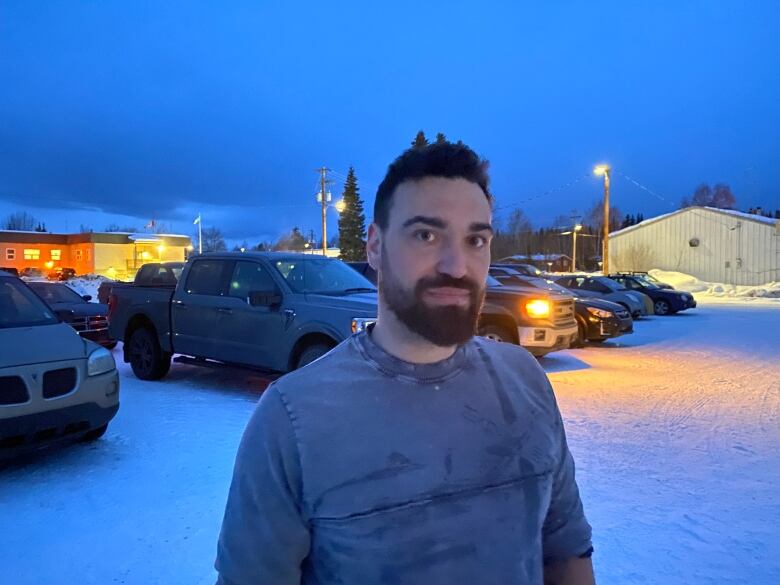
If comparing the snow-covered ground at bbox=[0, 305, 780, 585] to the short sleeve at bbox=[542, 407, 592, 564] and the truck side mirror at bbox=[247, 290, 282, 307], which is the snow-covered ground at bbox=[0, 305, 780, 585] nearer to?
the truck side mirror at bbox=[247, 290, 282, 307]

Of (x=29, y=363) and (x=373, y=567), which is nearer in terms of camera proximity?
(x=373, y=567)

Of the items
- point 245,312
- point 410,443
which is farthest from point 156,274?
point 410,443

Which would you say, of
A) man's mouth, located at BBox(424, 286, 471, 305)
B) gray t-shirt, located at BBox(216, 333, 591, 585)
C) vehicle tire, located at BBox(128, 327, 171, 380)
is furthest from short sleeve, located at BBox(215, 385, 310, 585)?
vehicle tire, located at BBox(128, 327, 171, 380)

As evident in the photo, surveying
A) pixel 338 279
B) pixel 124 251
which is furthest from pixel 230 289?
pixel 124 251

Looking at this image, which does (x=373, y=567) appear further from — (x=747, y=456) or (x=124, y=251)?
(x=124, y=251)

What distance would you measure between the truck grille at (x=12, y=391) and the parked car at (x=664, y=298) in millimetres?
19828

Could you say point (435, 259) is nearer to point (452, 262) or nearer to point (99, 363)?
point (452, 262)

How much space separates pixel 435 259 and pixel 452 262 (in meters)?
0.04

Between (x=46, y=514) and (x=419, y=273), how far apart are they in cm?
401

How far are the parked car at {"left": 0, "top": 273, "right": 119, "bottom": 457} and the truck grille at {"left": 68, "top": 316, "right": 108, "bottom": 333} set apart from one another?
5038 millimetres

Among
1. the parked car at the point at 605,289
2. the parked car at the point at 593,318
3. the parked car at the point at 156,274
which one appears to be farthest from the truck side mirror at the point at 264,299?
the parked car at the point at 605,289

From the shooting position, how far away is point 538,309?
9.41 metres

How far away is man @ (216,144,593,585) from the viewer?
1266 millimetres

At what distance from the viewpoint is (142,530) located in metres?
3.86
